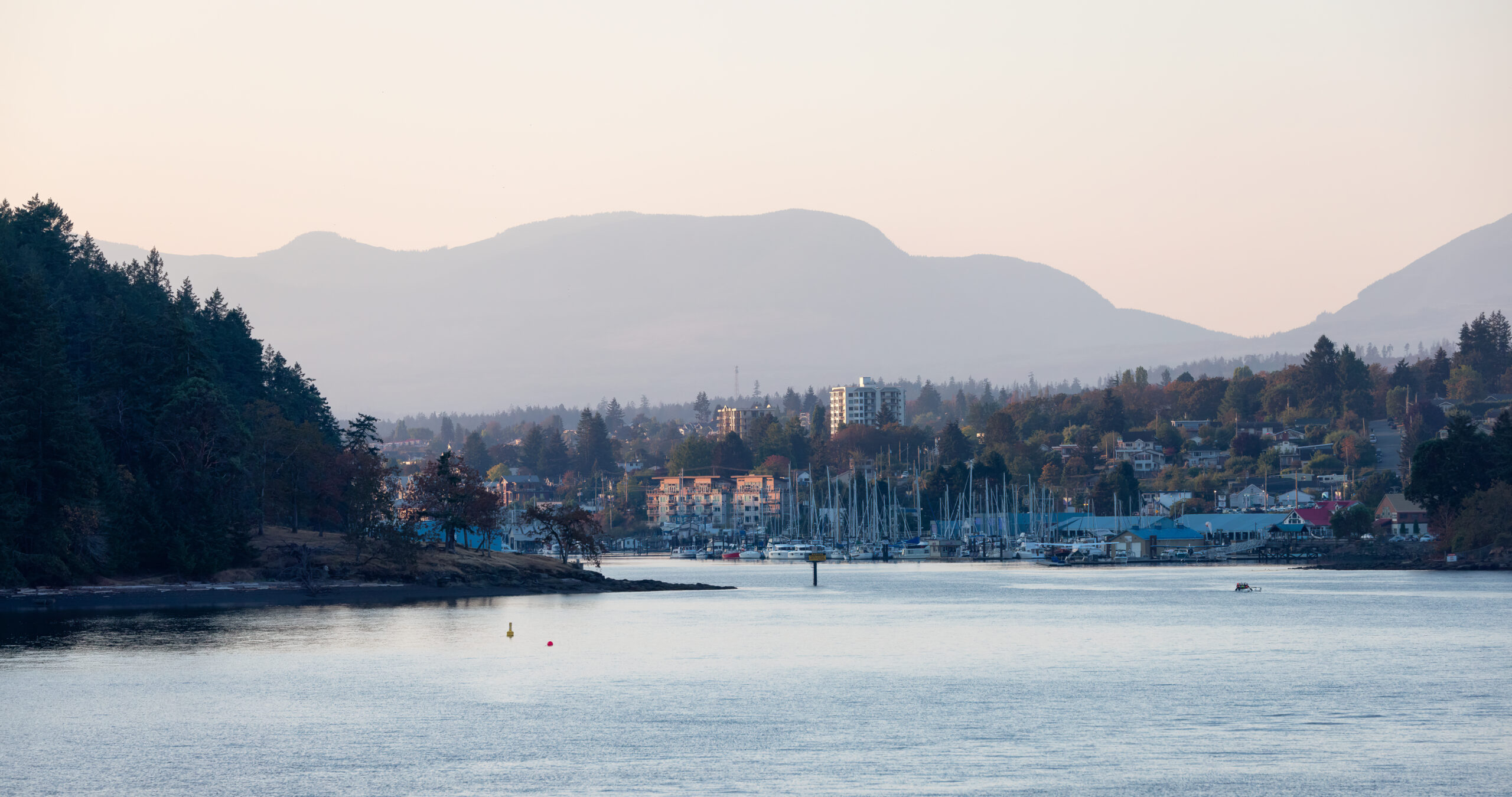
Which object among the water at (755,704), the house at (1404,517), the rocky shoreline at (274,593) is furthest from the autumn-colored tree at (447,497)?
the house at (1404,517)

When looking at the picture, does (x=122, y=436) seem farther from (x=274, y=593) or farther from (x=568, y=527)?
(x=568, y=527)

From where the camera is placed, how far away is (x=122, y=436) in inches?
3728

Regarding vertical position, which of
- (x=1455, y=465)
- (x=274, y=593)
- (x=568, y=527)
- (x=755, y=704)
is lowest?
(x=755, y=704)

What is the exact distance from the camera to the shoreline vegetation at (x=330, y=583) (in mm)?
83000

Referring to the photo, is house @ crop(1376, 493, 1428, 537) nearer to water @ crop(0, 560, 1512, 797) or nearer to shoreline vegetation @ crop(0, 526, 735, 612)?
water @ crop(0, 560, 1512, 797)

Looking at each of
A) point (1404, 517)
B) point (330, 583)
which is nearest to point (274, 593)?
point (330, 583)

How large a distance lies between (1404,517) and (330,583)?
5764 inches

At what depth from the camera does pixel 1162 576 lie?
149 meters

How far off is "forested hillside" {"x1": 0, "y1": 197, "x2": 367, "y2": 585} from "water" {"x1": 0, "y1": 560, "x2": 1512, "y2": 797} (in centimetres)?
853

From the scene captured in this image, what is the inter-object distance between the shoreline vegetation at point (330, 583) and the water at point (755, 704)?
5277 millimetres

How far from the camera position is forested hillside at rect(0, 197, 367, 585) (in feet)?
266

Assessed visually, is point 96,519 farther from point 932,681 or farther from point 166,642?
point 932,681

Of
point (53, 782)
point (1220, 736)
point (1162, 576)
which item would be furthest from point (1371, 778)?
point (1162, 576)

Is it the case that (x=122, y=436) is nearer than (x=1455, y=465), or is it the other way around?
(x=122, y=436)
